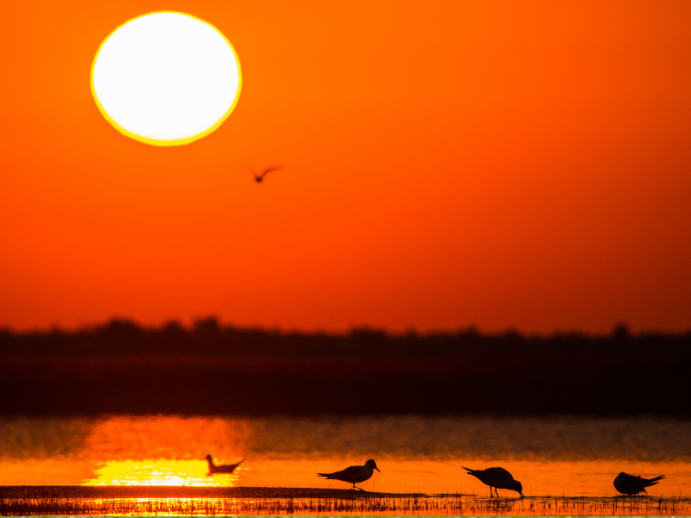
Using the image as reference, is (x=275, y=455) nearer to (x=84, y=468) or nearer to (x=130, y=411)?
(x=84, y=468)

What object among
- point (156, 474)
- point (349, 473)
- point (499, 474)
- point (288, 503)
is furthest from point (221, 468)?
point (499, 474)

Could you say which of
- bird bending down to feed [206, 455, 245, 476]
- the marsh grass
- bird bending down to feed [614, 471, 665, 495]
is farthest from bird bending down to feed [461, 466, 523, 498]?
bird bending down to feed [206, 455, 245, 476]

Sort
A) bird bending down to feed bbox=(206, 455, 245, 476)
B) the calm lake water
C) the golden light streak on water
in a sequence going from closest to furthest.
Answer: the golden light streak on water, the calm lake water, bird bending down to feed bbox=(206, 455, 245, 476)

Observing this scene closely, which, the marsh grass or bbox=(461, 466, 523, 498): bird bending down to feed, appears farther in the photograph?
bbox=(461, 466, 523, 498): bird bending down to feed

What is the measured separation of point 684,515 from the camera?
1945 centimetres

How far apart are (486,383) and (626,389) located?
669cm

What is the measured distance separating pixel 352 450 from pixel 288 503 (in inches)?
453

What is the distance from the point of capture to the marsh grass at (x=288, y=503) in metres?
18.6

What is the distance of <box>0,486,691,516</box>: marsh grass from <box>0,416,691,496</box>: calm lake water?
154cm

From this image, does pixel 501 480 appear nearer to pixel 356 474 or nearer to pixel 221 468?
pixel 356 474

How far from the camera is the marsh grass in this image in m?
18.6

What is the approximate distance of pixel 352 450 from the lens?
30766mm

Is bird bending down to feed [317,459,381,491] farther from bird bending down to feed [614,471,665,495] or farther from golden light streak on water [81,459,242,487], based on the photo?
bird bending down to feed [614,471,665,495]

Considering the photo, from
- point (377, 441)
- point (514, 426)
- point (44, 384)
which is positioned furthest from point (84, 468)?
point (44, 384)
